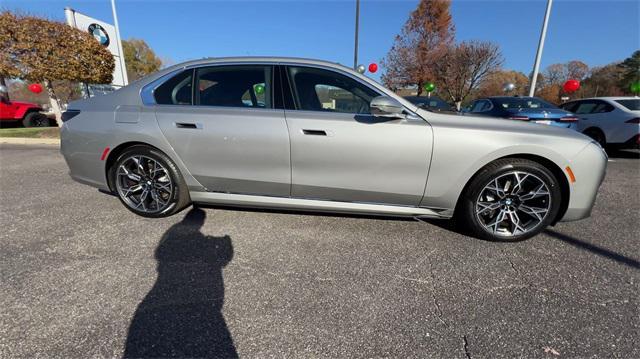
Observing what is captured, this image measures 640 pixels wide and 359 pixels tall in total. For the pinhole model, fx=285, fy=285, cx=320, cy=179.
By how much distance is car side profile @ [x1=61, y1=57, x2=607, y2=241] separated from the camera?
2492 millimetres

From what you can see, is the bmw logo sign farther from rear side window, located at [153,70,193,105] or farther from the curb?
rear side window, located at [153,70,193,105]

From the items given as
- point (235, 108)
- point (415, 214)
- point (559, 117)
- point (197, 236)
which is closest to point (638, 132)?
point (559, 117)

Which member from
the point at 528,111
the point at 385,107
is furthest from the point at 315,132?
the point at 528,111

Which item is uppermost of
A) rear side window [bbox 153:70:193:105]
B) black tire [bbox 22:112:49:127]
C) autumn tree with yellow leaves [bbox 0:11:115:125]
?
autumn tree with yellow leaves [bbox 0:11:115:125]

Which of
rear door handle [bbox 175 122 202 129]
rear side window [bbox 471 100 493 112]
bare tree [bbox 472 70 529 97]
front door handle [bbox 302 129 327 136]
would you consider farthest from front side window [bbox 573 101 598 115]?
bare tree [bbox 472 70 529 97]

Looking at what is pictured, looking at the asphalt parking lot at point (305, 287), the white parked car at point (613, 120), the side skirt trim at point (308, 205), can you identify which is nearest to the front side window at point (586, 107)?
the white parked car at point (613, 120)

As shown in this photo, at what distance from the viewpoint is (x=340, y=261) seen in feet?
7.77

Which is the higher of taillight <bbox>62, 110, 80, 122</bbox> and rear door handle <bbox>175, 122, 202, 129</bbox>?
taillight <bbox>62, 110, 80, 122</bbox>

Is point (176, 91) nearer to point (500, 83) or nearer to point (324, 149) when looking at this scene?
point (324, 149)

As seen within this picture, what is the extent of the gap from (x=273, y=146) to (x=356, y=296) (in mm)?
1452

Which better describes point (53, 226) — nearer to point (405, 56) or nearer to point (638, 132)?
point (638, 132)

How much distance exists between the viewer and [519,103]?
19.3 feet

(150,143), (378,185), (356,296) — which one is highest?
(150,143)

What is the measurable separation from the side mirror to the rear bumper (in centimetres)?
158
